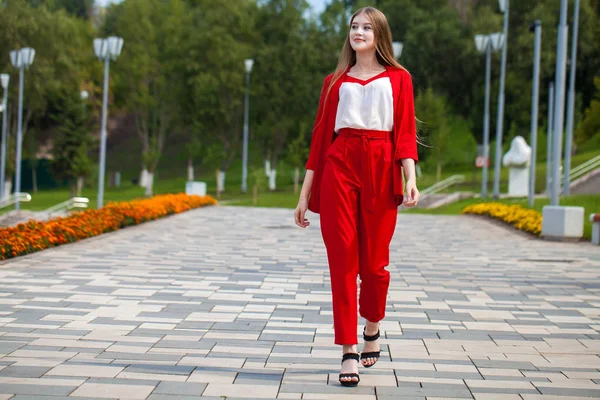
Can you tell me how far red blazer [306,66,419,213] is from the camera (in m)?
4.99

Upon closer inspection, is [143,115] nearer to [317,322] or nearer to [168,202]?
[168,202]

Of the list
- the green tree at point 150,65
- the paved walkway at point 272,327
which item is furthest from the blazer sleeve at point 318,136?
the green tree at point 150,65

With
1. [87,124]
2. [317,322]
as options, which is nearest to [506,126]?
[87,124]

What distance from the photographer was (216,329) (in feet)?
21.6

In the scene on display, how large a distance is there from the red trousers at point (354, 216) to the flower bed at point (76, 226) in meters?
7.26

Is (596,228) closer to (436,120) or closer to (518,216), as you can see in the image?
(518,216)

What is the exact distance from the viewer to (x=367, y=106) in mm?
4992

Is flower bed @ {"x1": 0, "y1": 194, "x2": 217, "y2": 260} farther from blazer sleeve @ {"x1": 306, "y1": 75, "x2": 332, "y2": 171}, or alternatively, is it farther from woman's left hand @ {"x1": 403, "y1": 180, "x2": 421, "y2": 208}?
woman's left hand @ {"x1": 403, "y1": 180, "x2": 421, "y2": 208}

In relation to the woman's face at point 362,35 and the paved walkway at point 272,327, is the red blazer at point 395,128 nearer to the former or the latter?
the woman's face at point 362,35

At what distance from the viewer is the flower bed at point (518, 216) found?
18.3 metres

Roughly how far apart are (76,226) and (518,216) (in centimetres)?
1010

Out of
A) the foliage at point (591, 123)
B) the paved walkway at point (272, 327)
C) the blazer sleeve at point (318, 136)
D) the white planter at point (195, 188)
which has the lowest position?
the paved walkway at point (272, 327)

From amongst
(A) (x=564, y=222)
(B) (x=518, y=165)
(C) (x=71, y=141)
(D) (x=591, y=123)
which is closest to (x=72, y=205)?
(B) (x=518, y=165)

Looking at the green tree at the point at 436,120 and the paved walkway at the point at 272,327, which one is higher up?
the green tree at the point at 436,120
